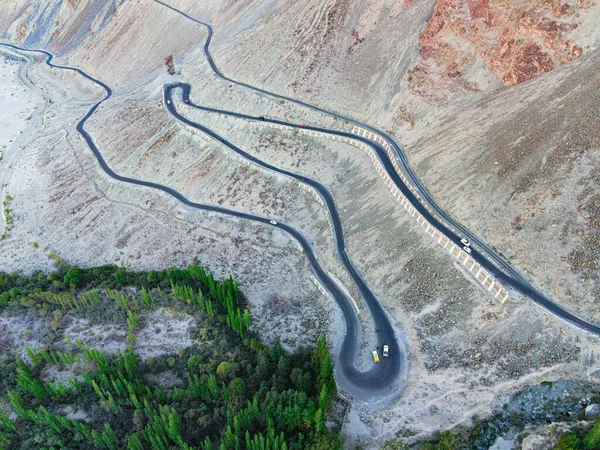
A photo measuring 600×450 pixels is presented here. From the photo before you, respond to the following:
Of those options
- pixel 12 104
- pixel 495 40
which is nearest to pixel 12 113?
pixel 12 104

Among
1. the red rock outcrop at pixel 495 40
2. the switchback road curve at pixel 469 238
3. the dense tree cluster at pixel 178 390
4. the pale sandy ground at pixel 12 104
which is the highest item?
the pale sandy ground at pixel 12 104

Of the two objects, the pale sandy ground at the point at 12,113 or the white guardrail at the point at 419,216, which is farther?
the pale sandy ground at the point at 12,113

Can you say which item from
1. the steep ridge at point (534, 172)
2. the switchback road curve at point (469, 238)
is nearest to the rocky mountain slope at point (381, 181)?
the steep ridge at point (534, 172)

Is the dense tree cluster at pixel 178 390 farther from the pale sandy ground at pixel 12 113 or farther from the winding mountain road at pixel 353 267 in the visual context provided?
the pale sandy ground at pixel 12 113

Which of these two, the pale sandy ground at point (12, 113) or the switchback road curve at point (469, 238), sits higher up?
the pale sandy ground at point (12, 113)

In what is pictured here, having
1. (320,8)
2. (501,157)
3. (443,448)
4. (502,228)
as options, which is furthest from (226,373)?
(320,8)

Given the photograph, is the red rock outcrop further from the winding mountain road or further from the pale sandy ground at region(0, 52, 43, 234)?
the pale sandy ground at region(0, 52, 43, 234)

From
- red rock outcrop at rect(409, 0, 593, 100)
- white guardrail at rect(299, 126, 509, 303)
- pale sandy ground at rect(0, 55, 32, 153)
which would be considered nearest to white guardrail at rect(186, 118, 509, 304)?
white guardrail at rect(299, 126, 509, 303)
